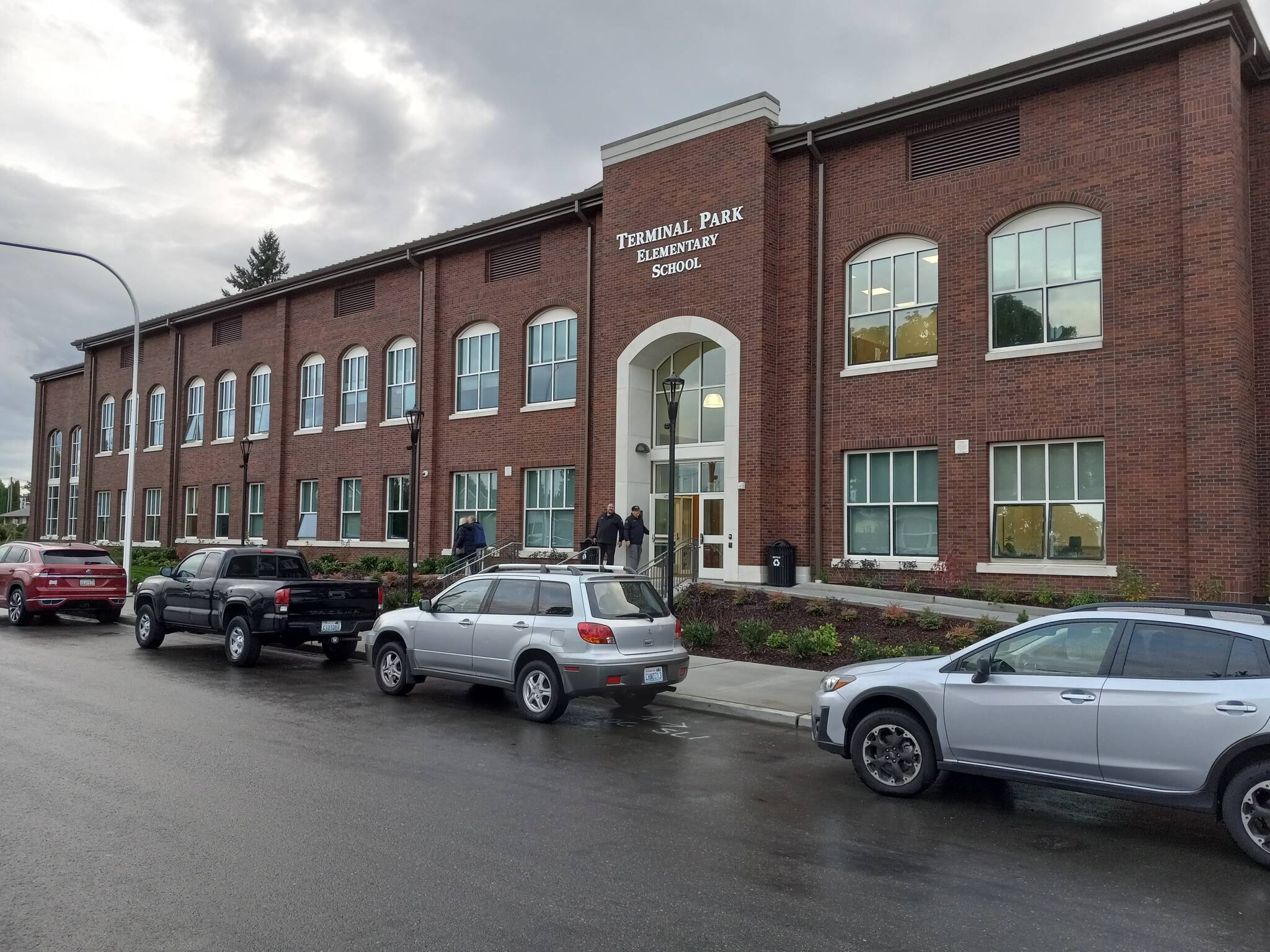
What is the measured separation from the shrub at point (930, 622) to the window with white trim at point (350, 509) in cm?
1937

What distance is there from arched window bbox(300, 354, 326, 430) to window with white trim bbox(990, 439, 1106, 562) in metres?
22.0

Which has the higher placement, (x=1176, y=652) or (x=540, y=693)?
(x=1176, y=652)

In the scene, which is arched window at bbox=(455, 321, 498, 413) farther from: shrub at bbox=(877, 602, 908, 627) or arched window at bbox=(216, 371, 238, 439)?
shrub at bbox=(877, 602, 908, 627)

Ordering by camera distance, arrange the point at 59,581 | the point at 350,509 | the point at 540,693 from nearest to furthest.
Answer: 1. the point at 540,693
2. the point at 59,581
3. the point at 350,509

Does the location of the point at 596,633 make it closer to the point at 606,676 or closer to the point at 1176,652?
the point at 606,676

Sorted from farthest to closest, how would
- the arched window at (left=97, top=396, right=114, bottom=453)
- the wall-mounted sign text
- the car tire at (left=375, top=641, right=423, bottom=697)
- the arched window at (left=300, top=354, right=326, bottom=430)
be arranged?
1. the arched window at (left=97, top=396, right=114, bottom=453)
2. the arched window at (left=300, top=354, right=326, bottom=430)
3. the wall-mounted sign text
4. the car tire at (left=375, top=641, right=423, bottom=697)

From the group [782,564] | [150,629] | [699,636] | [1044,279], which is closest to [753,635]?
[699,636]

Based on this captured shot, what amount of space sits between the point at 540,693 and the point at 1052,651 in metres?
5.26

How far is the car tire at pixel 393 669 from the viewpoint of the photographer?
11.6 meters

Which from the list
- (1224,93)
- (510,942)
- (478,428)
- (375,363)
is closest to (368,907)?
(510,942)

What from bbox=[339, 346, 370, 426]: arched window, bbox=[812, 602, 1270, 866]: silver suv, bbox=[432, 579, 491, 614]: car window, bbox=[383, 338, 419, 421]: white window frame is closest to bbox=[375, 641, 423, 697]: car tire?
bbox=[432, 579, 491, 614]: car window

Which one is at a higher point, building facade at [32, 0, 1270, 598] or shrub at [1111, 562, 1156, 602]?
building facade at [32, 0, 1270, 598]

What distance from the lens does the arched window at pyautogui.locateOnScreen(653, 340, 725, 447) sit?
2242 cm

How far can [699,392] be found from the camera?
74.6ft
